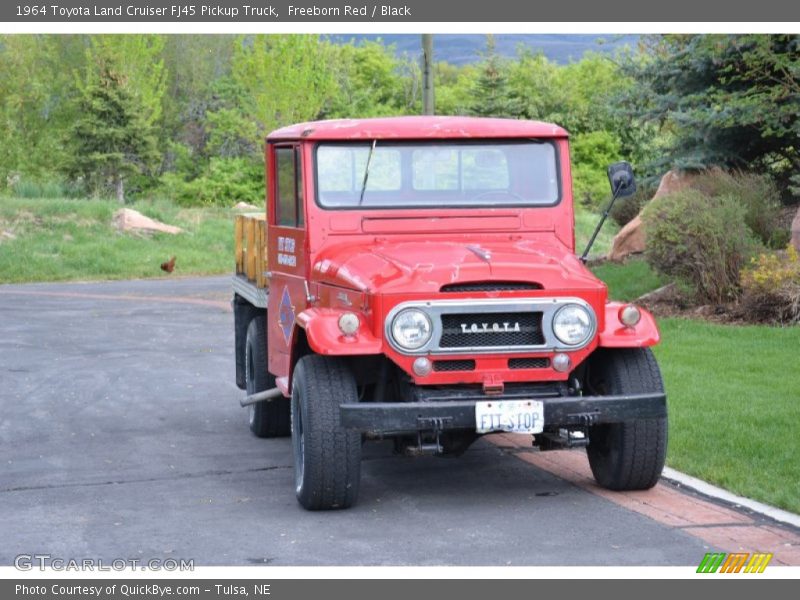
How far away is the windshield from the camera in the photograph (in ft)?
30.3

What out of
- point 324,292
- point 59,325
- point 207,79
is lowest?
point 59,325

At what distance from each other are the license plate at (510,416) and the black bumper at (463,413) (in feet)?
0.15

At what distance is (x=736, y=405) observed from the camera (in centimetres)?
1119

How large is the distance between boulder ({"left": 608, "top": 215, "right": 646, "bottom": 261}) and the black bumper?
15691mm

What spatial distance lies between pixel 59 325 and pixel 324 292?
12.4 meters

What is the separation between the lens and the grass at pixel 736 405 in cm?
867

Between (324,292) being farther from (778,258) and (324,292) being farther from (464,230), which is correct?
(778,258)

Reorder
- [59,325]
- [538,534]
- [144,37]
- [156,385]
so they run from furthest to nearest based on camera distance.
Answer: [144,37] < [59,325] < [156,385] < [538,534]

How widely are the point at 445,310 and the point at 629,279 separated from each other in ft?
42.7

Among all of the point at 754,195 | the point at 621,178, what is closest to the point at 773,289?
the point at 754,195

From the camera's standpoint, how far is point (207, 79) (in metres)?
74.9

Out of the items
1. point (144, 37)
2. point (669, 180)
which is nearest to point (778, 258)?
point (669, 180)

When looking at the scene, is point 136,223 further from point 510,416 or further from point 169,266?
point 510,416

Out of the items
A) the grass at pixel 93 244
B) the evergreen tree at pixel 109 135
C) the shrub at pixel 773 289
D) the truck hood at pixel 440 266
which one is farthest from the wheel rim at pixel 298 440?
the evergreen tree at pixel 109 135
